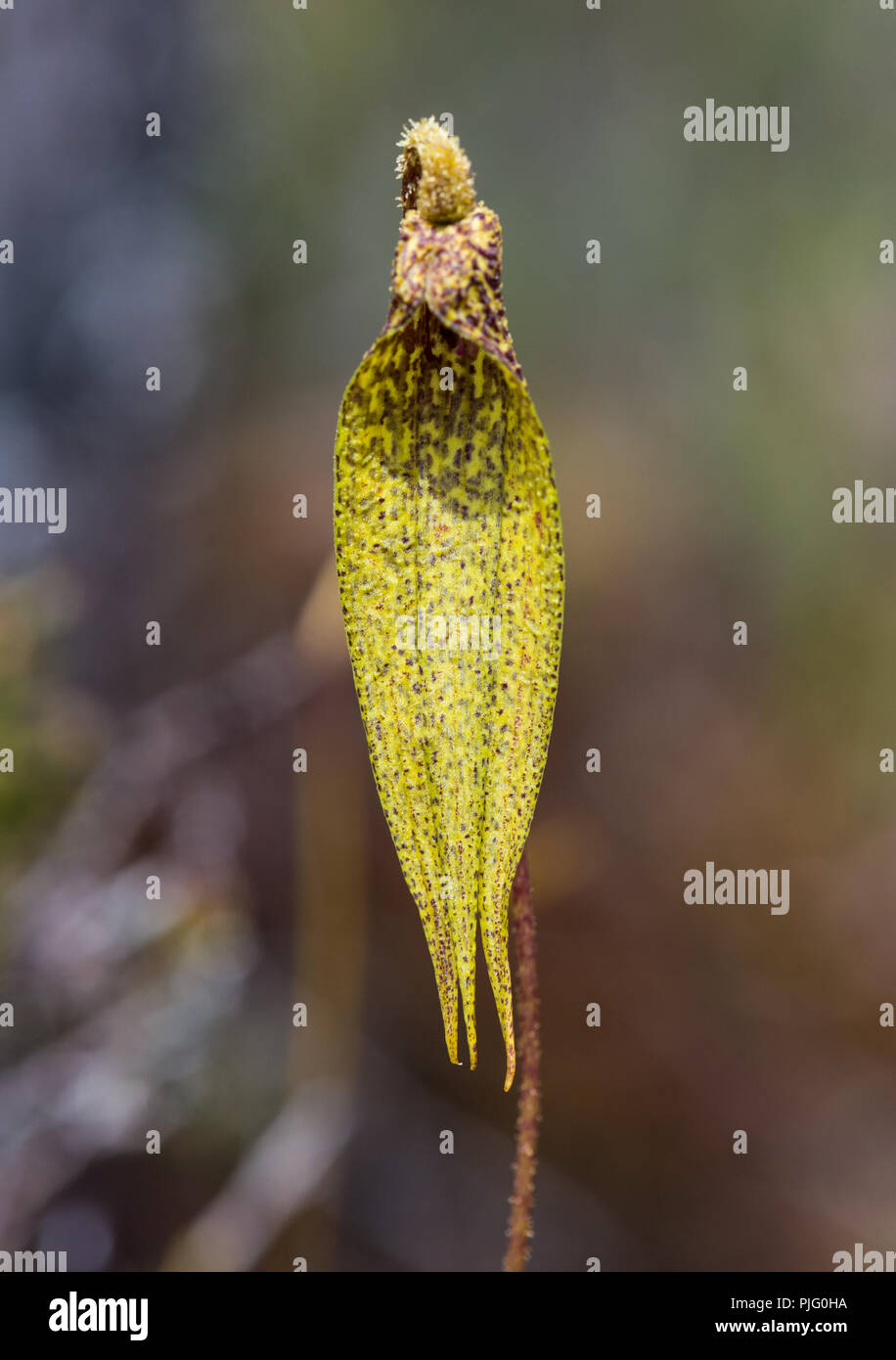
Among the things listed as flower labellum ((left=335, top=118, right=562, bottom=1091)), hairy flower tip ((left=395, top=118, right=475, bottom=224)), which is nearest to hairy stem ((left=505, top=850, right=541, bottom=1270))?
flower labellum ((left=335, top=118, right=562, bottom=1091))

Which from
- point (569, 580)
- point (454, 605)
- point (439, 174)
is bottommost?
point (454, 605)

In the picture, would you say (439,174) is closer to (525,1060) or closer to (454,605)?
(454,605)

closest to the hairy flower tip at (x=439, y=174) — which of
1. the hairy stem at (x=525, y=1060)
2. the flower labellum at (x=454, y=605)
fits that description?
the flower labellum at (x=454, y=605)

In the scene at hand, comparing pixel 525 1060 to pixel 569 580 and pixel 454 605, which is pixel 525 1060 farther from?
pixel 569 580

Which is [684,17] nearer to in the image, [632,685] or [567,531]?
[567,531]

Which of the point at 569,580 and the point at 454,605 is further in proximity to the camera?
the point at 569,580

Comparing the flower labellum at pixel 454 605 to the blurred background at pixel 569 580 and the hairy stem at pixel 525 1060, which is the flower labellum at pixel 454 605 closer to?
the hairy stem at pixel 525 1060

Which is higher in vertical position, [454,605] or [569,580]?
[569,580]

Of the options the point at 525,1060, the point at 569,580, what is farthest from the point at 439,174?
the point at 569,580
